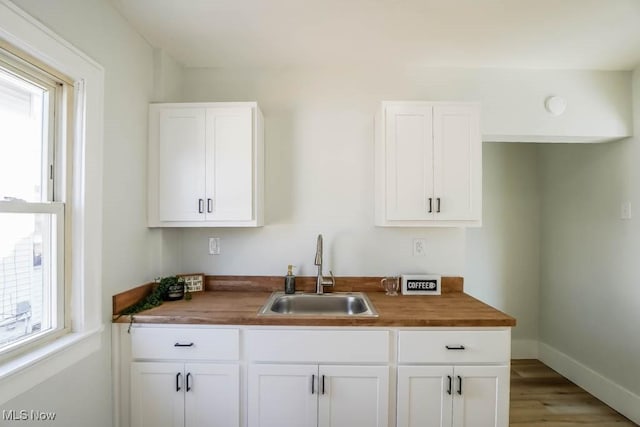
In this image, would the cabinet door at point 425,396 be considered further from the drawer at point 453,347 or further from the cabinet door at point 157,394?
the cabinet door at point 157,394

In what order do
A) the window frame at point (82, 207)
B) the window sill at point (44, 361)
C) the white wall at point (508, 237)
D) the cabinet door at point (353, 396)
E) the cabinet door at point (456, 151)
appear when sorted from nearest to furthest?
1. the window sill at point (44, 361)
2. the window frame at point (82, 207)
3. the cabinet door at point (353, 396)
4. the cabinet door at point (456, 151)
5. the white wall at point (508, 237)

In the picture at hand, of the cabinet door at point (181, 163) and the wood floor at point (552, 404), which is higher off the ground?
the cabinet door at point (181, 163)

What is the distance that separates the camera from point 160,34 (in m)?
1.89

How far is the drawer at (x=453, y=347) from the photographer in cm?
163

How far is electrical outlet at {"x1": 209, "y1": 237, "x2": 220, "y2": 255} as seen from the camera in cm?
230

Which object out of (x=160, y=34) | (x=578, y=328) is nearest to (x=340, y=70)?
(x=160, y=34)

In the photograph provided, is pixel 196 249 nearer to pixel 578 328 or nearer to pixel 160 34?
pixel 160 34

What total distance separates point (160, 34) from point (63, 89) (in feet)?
2.37

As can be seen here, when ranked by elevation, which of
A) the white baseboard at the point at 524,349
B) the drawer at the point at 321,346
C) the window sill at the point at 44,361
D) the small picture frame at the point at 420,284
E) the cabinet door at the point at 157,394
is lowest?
the white baseboard at the point at 524,349

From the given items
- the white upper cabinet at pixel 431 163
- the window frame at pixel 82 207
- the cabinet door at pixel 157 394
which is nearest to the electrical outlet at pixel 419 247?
the white upper cabinet at pixel 431 163

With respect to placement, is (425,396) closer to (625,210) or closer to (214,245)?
(214,245)

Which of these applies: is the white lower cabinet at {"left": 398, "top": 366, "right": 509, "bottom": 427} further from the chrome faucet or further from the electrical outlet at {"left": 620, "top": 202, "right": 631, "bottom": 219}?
the electrical outlet at {"left": 620, "top": 202, "right": 631, "bottom": 219}

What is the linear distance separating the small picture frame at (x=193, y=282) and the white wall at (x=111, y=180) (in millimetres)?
220

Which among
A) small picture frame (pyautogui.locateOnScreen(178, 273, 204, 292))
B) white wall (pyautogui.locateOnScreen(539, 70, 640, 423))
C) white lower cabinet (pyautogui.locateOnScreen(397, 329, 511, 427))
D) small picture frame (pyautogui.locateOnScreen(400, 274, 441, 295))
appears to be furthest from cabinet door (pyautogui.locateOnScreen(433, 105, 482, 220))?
small picture frame (pyautogui.locateOnScreen(178, 273, 204, 292))
